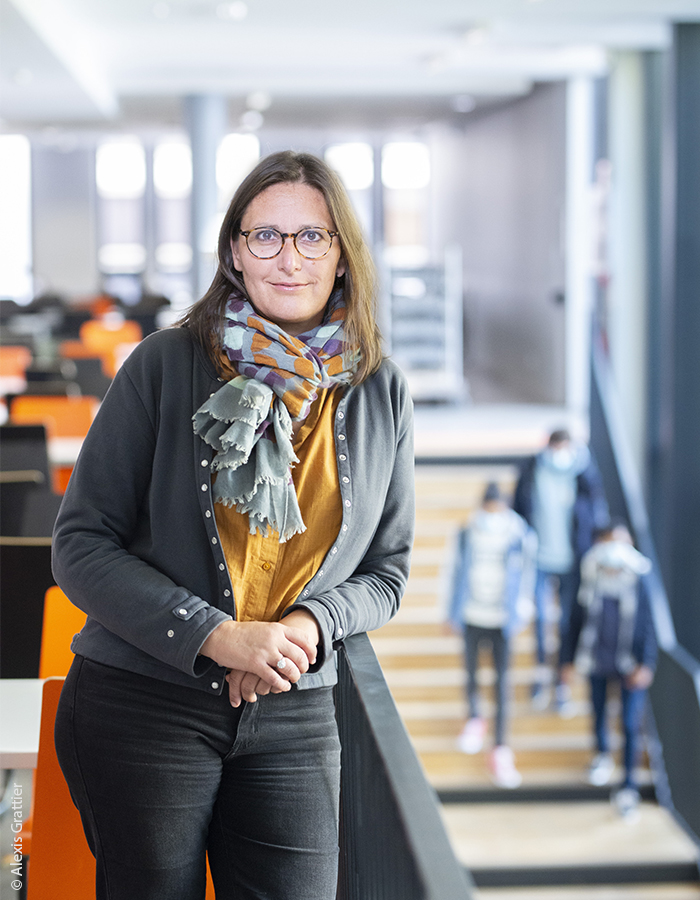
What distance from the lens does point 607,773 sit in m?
7.33

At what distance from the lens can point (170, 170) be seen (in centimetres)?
1686

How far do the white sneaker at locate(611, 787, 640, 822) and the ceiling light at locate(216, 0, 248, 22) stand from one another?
5878 mm

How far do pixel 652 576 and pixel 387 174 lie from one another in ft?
34.3

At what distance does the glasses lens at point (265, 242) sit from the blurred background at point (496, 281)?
1930 mm

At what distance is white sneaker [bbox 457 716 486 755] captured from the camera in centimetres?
727

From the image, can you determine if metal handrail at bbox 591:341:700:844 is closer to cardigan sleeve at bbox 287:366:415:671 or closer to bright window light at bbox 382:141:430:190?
cardigan sleeve at bbox 287:366:415:671

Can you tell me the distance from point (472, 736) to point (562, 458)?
1970 mm

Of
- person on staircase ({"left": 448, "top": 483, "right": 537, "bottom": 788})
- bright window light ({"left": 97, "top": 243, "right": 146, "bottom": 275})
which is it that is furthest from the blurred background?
bright window light ({"left": 97, "top": 243, "right": 146, "bottom": 275})

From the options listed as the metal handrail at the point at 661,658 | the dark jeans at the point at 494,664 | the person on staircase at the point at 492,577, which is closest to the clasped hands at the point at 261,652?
the person on staircase at the point at 492,577

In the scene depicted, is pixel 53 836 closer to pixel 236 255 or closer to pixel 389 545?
pixel 389 545

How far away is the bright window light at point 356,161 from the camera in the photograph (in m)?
17.0

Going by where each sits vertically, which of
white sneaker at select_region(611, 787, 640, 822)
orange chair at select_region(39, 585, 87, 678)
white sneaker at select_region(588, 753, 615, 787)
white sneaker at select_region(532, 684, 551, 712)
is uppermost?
orange chair at select_region(39, 585, 87, 678)

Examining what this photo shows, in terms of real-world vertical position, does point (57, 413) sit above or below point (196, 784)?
above

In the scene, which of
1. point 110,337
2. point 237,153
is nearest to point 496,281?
point 237,153
